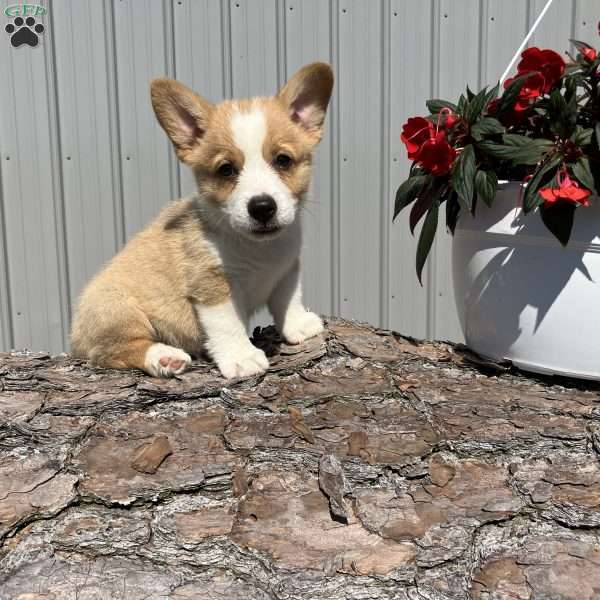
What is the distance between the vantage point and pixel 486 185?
2178 millimetres

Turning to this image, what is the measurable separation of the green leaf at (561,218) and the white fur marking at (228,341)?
1.24 m

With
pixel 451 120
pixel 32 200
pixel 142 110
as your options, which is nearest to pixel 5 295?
pixel 32 200

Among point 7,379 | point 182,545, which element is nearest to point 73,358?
point 7,379

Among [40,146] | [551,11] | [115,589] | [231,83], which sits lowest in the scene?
[115,589]

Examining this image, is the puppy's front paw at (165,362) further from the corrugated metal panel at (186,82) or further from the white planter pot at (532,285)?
the corrugated metal panel at (186,82)

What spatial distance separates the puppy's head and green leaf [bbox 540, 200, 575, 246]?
99cm

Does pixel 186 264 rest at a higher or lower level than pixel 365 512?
higher

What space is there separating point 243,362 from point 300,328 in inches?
16.9

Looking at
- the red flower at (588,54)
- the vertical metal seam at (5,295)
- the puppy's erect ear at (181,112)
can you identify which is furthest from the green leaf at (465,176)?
the vertical metal seam at (5,295)

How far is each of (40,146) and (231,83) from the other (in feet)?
4.01

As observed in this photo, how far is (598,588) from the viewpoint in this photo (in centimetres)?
152

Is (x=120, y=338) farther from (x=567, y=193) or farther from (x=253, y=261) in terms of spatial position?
(x=567, y=193)

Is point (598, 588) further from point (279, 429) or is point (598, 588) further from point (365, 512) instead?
point (279, 429)

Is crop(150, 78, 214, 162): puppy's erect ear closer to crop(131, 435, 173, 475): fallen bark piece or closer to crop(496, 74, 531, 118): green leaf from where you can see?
crop(496, 74, 531, 118): green leaf
